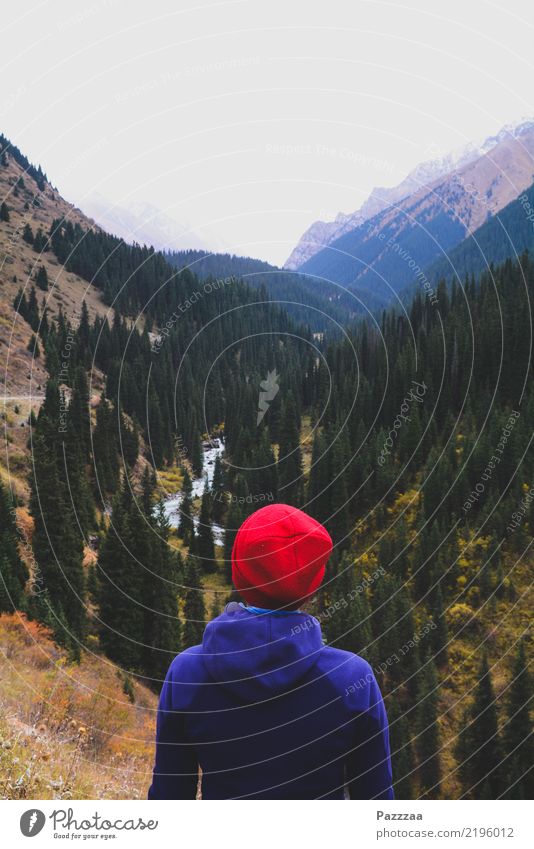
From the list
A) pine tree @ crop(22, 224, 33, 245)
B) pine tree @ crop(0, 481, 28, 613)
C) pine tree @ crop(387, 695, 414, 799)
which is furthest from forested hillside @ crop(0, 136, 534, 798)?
pine tree @ crop(22, 224, 33, 245)

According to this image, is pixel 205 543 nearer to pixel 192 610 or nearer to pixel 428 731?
pixel 192 610

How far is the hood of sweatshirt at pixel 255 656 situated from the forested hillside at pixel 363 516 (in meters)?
15.3

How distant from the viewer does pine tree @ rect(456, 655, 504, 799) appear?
4819 cm

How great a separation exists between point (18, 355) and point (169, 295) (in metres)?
96.6

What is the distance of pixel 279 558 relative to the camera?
3.57 m

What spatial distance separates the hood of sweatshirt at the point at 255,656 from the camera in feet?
11.0

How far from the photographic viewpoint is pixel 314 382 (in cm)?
12912

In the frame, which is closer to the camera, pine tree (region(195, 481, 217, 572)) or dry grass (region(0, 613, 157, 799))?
dry grass (region(0, 613, 157, 799))

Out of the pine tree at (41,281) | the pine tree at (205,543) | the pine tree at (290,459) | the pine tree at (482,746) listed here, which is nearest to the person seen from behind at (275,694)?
the pine tree at (482,746)

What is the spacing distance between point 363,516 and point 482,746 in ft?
105

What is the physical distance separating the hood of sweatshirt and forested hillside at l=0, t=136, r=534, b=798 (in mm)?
15272

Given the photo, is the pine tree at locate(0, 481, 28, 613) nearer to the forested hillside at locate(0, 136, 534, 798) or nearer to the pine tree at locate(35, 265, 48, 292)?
the forested hillside at locate(0, 136, 534, 798)

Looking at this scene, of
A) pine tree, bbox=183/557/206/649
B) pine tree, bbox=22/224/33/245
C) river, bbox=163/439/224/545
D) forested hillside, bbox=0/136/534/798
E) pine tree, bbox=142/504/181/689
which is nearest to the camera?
pine tree, bbox=142/504/181/689
